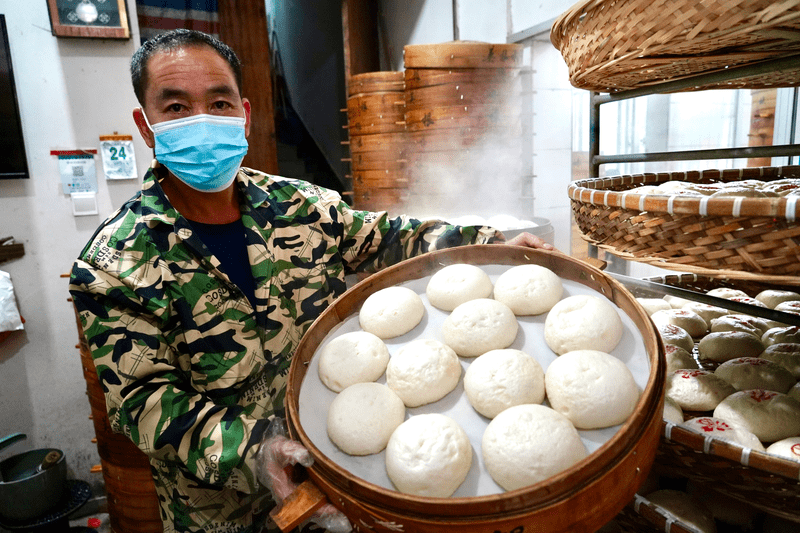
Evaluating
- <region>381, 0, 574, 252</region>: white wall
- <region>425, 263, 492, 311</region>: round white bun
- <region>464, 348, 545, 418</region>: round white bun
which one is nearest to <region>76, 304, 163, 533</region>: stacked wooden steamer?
<region>425, 263, 492, 311</region>: round white bun

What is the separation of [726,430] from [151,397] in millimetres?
1245

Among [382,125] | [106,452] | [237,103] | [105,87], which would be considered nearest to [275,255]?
[237,103]

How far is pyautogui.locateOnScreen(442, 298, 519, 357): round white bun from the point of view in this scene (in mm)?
1044

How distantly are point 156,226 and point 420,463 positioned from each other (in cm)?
98

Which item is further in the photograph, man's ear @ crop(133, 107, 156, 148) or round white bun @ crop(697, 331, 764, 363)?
man's ear @ crop(133, 107, 156, 148)

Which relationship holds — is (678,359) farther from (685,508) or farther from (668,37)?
(668,37)

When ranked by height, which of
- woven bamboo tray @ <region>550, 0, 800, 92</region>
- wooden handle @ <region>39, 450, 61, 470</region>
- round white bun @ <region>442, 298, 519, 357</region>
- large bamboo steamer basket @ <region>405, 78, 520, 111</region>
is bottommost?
wooden handle @ <region>39, 450, 61, 470</region>

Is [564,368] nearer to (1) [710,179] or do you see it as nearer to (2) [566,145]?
(1) [710,179]

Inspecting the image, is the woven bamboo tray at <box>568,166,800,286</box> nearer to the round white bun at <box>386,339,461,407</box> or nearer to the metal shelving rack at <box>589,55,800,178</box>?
the metal shelving rack at <box>589,55,800,178</box>

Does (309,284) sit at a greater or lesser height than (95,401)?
greater

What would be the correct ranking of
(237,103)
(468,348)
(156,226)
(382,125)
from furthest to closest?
(382,125), (237,103), (156,226), (468,348)

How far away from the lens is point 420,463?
2.68ft

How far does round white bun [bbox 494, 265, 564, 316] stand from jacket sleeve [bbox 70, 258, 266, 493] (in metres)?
0.64

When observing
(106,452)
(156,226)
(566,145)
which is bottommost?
(106,452)
